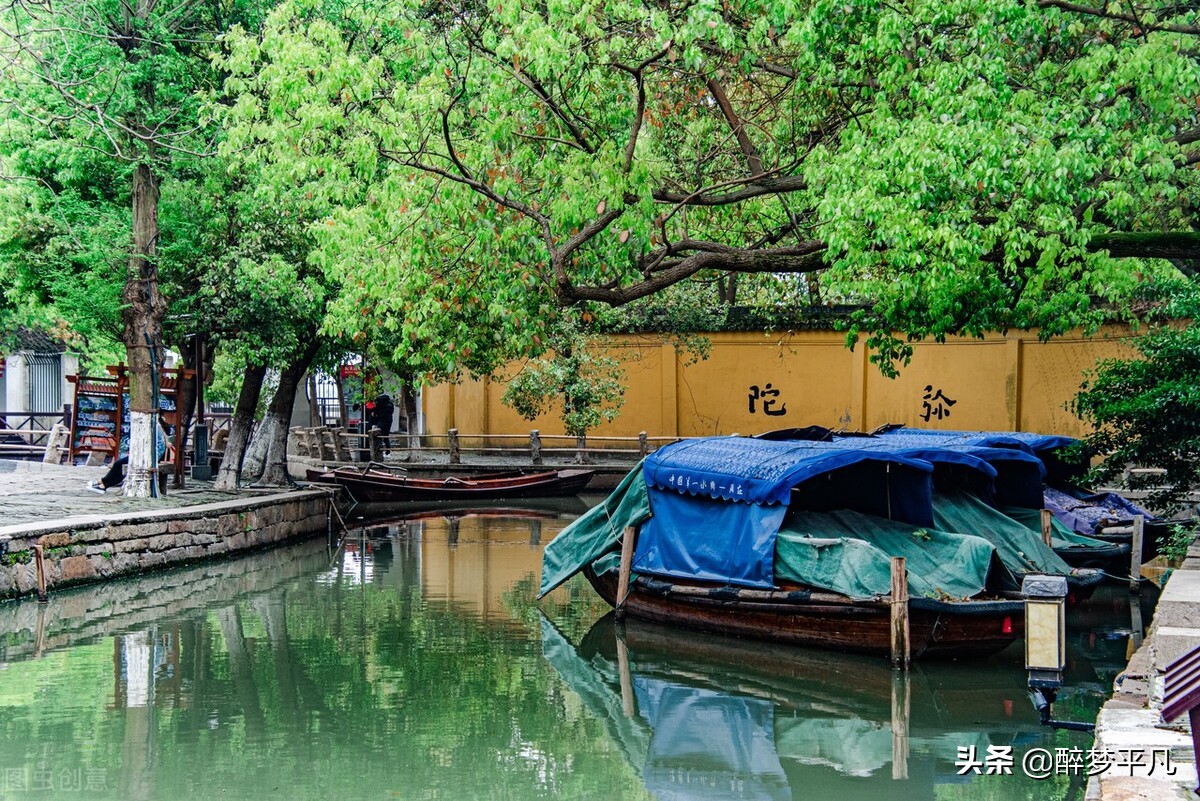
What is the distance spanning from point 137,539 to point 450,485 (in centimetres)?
1079

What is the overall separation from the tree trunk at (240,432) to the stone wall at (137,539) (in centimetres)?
114

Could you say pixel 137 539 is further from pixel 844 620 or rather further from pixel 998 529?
pixel 998 529

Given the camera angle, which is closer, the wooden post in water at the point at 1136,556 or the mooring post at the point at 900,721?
the mooring post at the point at 900,721

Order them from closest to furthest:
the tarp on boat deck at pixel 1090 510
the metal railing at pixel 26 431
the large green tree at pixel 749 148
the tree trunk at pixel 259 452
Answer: the large green tree at pixel 749 148 → the tarp on boat deck at pixel 1090 510 → the tree trunk at pixel 259 452 → the metal railing at pixel 26 431

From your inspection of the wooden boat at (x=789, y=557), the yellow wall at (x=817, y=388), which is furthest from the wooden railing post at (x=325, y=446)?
the wooden boat at (x=789, y=557)

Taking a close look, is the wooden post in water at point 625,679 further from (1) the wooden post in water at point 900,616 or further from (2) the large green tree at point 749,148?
(2) the large green tree at point 749,148

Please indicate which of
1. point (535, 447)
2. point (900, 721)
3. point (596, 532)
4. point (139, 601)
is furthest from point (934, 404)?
point (900, 721)

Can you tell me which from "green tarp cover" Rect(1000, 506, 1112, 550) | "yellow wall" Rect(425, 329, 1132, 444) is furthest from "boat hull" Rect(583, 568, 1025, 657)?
"yellow wall" Rect(425, 329, 1132, 444)

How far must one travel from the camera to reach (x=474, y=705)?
9.82 meters

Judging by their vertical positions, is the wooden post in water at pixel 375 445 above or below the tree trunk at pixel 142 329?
below

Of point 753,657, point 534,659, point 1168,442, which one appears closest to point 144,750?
point 534,659

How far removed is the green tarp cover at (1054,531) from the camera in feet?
46.6

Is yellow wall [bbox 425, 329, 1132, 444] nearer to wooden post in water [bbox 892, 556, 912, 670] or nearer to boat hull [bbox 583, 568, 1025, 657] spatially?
boat hull [bbox 583, 568, 1025, 657]

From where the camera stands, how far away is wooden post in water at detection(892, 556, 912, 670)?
34.4ft
